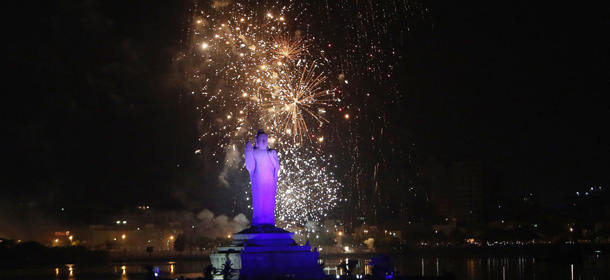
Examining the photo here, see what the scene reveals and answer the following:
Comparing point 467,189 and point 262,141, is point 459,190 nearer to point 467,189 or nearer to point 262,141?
point 467,189

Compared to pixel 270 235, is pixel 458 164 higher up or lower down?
higher up

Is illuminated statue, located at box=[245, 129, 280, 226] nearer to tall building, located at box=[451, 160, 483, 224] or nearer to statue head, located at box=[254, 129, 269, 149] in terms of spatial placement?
statue head, located at box=[254, 129, 269, 149]

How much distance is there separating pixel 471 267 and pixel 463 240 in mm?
35680

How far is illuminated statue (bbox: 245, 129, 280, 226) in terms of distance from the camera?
1351 inches

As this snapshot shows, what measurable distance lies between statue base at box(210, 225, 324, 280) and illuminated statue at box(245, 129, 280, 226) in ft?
3.95

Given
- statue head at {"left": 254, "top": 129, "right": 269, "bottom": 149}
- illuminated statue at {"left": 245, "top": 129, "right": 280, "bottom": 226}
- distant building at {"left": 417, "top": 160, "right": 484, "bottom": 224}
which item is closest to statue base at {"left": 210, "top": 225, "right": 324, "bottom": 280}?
illuminated statue at {"left": 245, "top": 129, "right": 280, "bottom": 226}

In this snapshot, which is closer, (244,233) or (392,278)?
(392,278)

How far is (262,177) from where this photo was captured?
113ft

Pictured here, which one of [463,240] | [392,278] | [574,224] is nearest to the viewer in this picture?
[392,278]

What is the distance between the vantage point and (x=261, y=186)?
3434cm

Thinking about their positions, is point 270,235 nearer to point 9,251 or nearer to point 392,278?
point 392,278

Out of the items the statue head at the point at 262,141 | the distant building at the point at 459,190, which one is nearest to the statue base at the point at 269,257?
the statue head at the point at 262,141

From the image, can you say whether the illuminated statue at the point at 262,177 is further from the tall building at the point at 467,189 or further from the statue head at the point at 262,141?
the tall building at the point at 467,189

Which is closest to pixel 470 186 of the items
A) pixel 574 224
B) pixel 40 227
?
pixel 574 224
